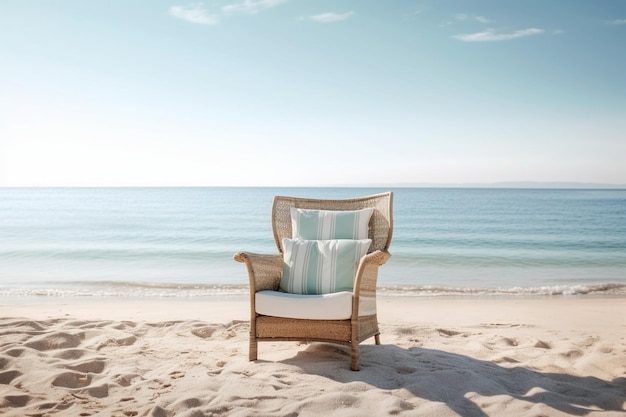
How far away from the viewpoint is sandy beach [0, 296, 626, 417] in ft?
8.36

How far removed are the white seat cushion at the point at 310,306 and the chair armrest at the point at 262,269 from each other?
17 centimetres

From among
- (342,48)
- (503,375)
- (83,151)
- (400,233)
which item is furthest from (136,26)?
(83,151)

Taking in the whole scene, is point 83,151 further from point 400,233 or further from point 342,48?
point 342,48

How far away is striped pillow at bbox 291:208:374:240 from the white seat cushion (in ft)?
2.34

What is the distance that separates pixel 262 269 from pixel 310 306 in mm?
533

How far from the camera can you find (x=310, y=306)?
328cm

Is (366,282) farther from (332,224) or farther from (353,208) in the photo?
(353,208)

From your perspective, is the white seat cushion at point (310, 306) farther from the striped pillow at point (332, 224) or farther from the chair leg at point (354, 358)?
the striped pillow at point (332, 224)

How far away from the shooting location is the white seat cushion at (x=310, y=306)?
326 centimetres

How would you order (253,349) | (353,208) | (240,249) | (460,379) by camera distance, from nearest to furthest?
(460,379), (253,349), (353,208), (240,249)

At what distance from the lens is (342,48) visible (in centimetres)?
1044

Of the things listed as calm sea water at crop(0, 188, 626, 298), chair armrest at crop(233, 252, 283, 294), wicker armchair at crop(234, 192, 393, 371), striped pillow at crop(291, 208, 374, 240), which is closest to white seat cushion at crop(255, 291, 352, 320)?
wicker armchair at crop(234, 192, 393, 371)

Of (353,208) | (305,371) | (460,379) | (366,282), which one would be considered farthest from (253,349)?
(353,208)

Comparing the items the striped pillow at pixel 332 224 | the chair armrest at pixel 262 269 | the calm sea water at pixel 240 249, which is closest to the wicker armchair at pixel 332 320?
the chair armrest at pixel 262 269
